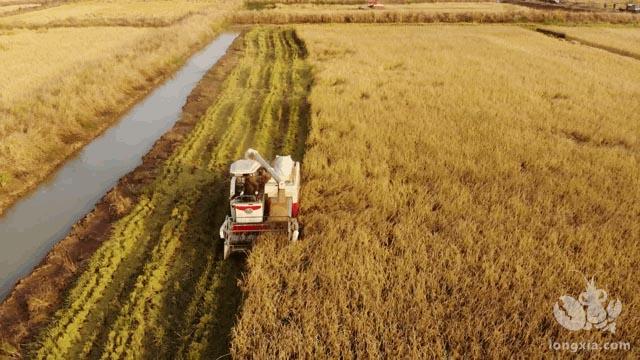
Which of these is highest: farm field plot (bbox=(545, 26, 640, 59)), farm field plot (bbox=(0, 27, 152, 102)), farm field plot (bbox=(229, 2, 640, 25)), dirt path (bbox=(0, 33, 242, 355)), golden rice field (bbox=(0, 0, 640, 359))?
farm field plot (bbox=(229, 2, 640, 25))

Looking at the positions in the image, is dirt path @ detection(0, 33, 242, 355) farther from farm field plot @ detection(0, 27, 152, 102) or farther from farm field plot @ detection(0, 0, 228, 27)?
farm field plot @ detection(0, 0, 228, 27)

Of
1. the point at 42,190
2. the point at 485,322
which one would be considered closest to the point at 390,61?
the point at 42,190

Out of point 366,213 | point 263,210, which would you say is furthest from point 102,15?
point 366,213

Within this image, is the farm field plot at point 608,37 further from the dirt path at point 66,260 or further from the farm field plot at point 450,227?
the dirt path at point 66,260

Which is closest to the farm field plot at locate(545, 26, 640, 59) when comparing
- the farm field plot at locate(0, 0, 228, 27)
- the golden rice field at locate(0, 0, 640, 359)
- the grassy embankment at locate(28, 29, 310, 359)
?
the golden rice field at locate(0, 0, 640, 359)

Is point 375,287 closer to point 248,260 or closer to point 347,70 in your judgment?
point 248,260

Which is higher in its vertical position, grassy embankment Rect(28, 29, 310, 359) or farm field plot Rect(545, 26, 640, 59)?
farm field plot Rect(545, 26, 640, 59)
